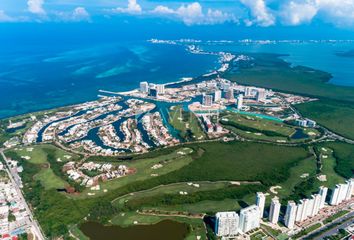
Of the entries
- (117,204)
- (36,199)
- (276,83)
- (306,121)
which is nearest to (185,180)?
(117,204)

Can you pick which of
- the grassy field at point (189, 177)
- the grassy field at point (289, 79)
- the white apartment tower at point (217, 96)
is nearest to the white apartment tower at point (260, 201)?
the grassy field at point (189, 177)

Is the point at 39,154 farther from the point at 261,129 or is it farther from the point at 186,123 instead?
the point at 261,129

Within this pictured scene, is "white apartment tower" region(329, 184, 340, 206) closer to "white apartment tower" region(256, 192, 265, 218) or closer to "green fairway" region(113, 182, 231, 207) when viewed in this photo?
"white apartment tower" region(256, 192, 265, 218)

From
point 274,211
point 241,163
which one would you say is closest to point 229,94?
point 241,163

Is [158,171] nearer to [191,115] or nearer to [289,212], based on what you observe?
[289,212]

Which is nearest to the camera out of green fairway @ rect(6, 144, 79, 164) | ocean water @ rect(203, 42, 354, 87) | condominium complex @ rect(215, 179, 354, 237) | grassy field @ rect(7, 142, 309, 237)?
condominium complex @ rect(215, 179, 354, 237)

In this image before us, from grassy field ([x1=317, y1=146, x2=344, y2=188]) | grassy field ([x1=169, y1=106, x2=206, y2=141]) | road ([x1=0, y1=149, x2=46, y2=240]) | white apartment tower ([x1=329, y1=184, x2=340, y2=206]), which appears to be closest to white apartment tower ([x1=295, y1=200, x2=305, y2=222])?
white apartment tower ([x1=329, y1=184, x2=340, y2=206])

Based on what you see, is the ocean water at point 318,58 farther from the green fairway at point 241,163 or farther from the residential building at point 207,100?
the green fairway at point 241,163
